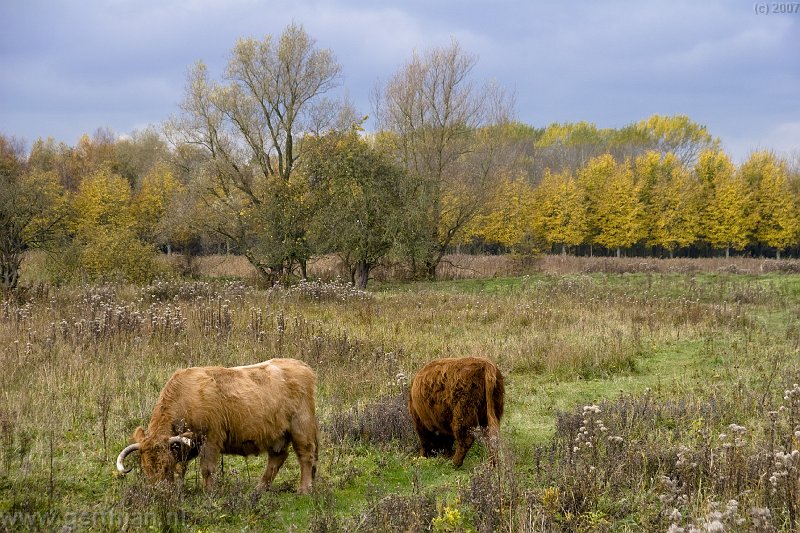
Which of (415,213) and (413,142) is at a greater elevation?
(413,142)

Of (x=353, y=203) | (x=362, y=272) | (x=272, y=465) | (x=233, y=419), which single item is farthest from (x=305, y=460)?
(x=362, y=272)

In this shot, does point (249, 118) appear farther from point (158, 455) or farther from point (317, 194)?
point (158, 455)

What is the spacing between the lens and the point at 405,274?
28797mm

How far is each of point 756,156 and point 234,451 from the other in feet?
194

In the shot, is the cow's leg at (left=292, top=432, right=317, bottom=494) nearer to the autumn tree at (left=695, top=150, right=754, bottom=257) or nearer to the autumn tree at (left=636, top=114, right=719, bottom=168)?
the autumn tree at (left=695, top=150, right=754, bottom=257)

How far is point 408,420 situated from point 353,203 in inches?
699

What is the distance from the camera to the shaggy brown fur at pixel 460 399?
6.64 meters

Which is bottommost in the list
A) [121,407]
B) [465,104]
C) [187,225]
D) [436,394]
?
[121,407]

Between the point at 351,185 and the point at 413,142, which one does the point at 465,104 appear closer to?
the point at 413,142

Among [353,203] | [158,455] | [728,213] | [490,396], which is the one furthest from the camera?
[728,213]

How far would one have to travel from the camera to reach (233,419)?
18.4 ft

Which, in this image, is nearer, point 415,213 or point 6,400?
point 6,400

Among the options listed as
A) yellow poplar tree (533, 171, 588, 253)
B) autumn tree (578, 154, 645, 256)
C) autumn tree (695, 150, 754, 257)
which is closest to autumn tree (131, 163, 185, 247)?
yellow poplar tree (533, 171, 588, 253)

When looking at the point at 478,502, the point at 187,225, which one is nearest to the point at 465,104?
the point at 187,225
